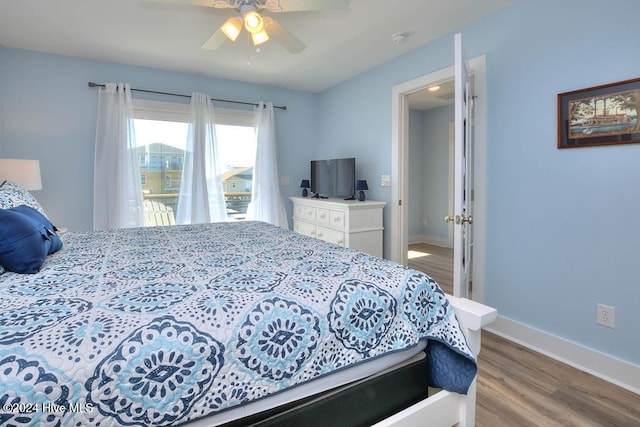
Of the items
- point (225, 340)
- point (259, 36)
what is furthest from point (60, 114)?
point (225, 340)

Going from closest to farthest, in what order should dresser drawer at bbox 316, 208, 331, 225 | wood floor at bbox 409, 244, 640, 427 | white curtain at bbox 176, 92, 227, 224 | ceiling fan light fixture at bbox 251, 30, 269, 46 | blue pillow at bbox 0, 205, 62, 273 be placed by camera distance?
blue pillow at bbox 0, 205, 62, 273, wood floor at bbox 409, 244, 640, 427, ceiling fan light fixture at bbox 251, 30, 269, 46, dresser drawer at bbox 316, 208, 331, 225, white curtain at bbox 176, 92, 227, 224

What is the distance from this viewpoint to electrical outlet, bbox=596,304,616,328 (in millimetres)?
1899

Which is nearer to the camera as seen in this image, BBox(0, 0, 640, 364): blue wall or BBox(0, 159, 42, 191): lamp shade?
BBox(0, 0, 640, 364): blue wall

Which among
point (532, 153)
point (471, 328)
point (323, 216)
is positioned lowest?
point (471, 328)

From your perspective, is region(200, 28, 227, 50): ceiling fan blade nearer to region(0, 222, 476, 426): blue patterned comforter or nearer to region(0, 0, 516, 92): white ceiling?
region(0, 0, 516, 92): white ceiling

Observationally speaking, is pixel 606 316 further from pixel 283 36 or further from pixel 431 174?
pixel 431 174

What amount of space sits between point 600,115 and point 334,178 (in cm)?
255

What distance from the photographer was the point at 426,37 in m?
2.86

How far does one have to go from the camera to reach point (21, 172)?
101 inches

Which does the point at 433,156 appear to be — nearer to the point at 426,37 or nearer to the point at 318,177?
the point at 318,177

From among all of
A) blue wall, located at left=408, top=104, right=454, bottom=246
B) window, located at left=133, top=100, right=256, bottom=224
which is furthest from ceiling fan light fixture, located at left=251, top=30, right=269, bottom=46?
blue wall, located at left=408, top=104, right=454, bottom=246

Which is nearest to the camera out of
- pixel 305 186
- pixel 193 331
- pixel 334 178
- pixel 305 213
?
pixel 193 331

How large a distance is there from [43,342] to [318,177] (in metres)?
3.68

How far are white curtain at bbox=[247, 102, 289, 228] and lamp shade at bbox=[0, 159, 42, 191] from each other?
2.19m
